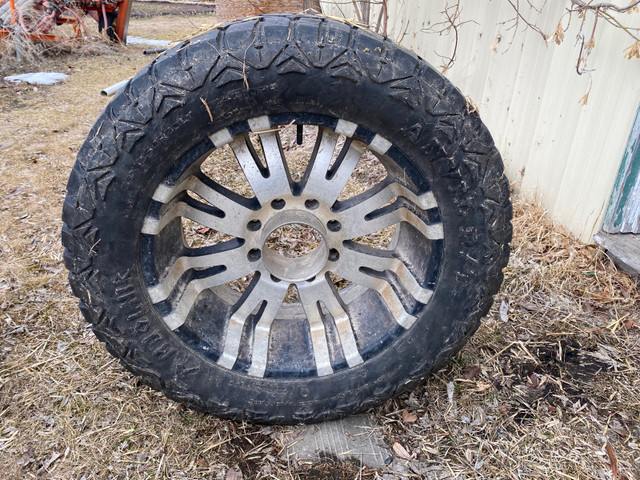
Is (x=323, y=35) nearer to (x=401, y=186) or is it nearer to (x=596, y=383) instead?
(x=401, y=186)

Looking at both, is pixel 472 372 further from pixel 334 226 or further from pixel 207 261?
pixel 207 261

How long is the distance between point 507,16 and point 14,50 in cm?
933

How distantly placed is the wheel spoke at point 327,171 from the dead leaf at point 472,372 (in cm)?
122

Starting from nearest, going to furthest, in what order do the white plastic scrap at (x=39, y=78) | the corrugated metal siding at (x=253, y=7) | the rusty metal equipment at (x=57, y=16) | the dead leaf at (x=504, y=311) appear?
1. the dead leaf at (x=504, y=311)
2. the corrugated metal siding at (x=253, y=7)
3. the white plastic scrap at (x=39, y=78)
4. the rusty metal equipment at (x=57, y=16)

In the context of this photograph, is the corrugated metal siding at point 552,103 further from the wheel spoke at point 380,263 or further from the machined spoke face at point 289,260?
the wheel spoke at point 380,263

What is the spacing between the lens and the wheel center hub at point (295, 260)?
2197 mm

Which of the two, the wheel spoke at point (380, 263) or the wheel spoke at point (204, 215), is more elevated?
the wheel spoke at point (204, 215)

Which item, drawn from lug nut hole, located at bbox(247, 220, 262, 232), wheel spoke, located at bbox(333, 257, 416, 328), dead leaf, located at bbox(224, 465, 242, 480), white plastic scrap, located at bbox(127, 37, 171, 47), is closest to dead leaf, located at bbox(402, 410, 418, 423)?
wheel spoke, located at bbox(333, 257, 416, 328)

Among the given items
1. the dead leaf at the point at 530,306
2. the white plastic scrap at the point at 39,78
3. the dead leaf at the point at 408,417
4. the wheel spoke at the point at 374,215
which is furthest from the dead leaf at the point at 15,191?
the white plastic scrap at the point at 39,78

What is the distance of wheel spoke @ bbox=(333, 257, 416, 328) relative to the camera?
7.35ft

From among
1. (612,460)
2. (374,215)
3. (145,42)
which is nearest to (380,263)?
(374,215)

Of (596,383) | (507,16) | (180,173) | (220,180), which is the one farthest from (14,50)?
(596,383)

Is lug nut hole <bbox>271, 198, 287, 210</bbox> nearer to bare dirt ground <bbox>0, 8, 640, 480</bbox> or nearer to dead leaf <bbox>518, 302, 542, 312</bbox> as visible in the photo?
bare dirt ground <bbox>0, 8, 640, 480</bbox>

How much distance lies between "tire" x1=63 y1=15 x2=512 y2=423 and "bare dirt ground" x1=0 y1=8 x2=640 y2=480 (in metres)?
0.23
